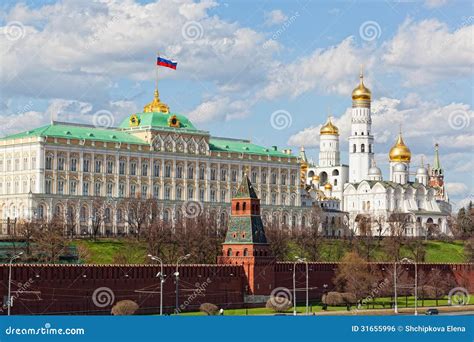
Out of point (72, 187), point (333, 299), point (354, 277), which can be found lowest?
point (333, 299)

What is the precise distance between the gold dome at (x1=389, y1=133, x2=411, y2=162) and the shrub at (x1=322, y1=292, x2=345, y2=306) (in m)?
84.2

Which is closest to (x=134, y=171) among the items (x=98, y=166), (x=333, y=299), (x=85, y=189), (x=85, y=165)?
(x=98, y=166)

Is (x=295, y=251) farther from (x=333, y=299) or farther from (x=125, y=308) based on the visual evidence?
(x=125, y=308)

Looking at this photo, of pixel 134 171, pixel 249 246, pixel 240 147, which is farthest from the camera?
pixel 240 147

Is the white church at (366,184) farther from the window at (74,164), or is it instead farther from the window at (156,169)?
the window at (74,164)

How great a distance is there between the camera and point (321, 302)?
88.5 metres

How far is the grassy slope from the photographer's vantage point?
99625 mm

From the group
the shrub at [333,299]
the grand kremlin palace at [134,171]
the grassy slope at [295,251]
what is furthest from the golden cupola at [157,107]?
the shrub at [333,299]

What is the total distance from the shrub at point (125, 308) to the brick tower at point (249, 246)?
13605 millimetres

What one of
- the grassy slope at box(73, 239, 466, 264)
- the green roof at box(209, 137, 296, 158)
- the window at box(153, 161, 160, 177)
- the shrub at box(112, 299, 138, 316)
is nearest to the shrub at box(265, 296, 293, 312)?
the shrub at box(112, 299, 138, 316)

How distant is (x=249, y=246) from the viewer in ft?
284

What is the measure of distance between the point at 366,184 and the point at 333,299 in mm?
78251

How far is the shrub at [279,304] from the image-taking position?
8012 centimetres

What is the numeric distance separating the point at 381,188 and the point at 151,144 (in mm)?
42667
